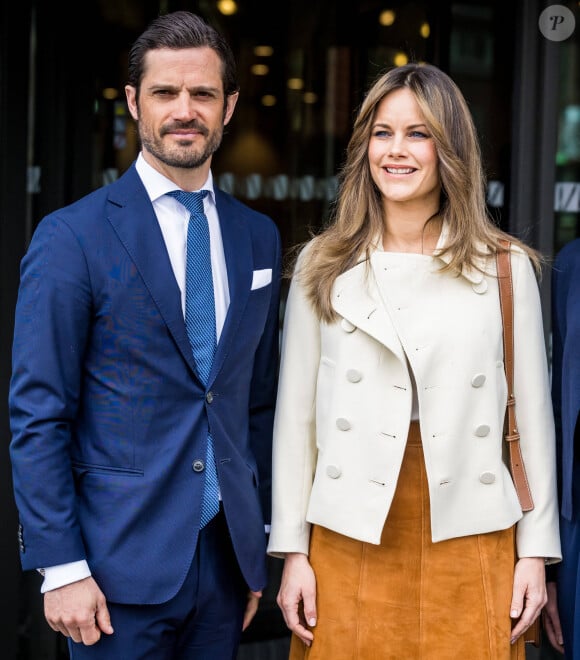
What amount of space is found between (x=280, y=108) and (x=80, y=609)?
10.6ft

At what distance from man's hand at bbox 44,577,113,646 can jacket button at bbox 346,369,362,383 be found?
0.83 m

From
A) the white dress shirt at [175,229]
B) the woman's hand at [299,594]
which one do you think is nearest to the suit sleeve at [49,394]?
the white dress shirt at [175,229]

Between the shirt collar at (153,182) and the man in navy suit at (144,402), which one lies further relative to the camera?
the shirt collar at (153,182)

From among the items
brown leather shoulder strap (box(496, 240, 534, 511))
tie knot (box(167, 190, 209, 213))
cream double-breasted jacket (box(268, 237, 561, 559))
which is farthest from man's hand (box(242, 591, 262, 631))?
tie knot (box(167, 190, 209, 213))

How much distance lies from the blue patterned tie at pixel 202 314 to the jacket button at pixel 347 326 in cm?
35

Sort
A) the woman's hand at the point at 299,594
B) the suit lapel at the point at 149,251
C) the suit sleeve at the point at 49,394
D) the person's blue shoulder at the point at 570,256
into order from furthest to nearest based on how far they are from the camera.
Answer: the person's blue shoulder at the point at 570,256 < the woman's hand at the point at 299,594 < the suit lapel at the point at 149,251 < the suit sleeve at the point at 49,394

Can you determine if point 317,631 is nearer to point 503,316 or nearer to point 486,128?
point 503,316

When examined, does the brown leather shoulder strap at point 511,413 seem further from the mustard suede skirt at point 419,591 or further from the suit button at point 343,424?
the suit button at point 343,424

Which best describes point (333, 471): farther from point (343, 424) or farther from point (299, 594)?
point (299, 594)

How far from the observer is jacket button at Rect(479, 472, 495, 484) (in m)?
2.58

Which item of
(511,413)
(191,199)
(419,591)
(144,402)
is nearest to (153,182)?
(191,199)

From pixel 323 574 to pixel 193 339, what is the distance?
2.44 ft

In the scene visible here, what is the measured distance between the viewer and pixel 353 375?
259cm

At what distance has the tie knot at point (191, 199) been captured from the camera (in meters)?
2.58
